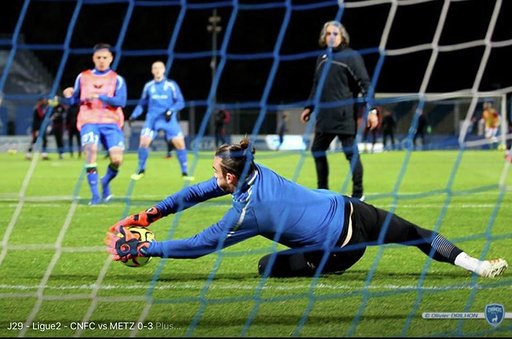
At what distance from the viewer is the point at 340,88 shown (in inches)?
372

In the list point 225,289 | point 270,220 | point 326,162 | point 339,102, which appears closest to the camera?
point 270,220

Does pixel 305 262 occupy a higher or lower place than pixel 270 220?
lower

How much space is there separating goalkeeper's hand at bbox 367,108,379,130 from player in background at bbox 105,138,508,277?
11.2 ft

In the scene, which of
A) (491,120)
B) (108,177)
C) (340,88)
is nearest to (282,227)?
(340,88)

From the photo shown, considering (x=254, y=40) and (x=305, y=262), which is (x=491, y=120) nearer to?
(x=254, y=40)

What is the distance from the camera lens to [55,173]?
16.9 metres

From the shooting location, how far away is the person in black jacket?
30.4ft

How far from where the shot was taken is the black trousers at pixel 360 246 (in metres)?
5.54

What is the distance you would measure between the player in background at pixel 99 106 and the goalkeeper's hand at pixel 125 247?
15.5 feet

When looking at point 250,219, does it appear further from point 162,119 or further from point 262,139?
point 262,139

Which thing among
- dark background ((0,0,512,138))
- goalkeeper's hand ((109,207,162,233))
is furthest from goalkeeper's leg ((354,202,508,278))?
dark background ((0,0,512,138))

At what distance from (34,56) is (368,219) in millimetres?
24501

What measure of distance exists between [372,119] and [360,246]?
12.1ft

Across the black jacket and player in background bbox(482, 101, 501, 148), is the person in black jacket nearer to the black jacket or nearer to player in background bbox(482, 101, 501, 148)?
the black jacket
